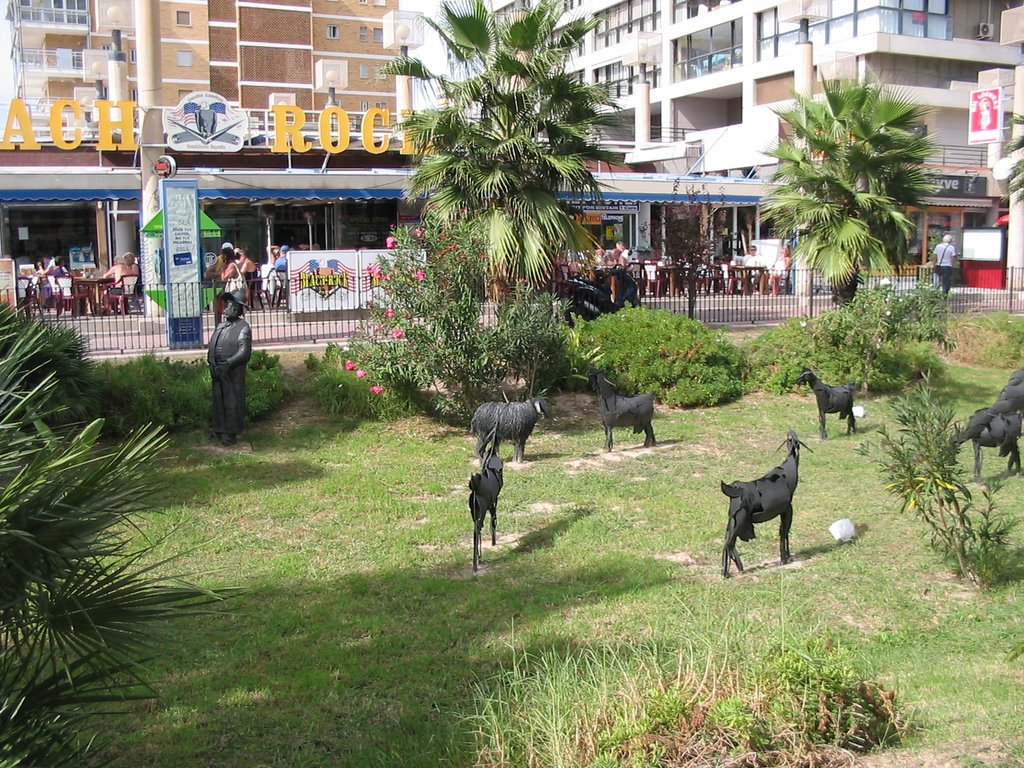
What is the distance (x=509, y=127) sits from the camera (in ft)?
46.4

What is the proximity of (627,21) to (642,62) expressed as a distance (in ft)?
20.8

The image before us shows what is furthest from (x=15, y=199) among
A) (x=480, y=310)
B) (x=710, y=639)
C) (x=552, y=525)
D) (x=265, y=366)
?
(x=710, y=639)

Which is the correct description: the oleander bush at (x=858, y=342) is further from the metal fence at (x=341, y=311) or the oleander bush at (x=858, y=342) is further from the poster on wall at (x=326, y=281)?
the poster on wall at (x=326, y=281)

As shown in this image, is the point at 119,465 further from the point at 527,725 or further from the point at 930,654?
the point at 930,654

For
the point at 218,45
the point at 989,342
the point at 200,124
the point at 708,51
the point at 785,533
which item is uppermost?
the point at 218,45

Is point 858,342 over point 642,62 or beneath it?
beneath

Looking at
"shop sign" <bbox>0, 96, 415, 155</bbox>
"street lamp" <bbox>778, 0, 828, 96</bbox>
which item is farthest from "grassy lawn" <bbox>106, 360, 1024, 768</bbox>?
"street lamp" <bbox>778, 0, 828, 96</bbox>

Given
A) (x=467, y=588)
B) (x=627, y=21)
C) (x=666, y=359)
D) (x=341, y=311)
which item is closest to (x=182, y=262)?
(x=341, y=311)

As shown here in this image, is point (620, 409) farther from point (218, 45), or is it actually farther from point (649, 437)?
point (218, 45)

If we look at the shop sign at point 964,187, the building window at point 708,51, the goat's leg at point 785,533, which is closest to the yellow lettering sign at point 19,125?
the goat's leg at point 785,533

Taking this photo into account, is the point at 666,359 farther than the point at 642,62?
No

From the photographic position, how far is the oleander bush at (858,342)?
1412 cm

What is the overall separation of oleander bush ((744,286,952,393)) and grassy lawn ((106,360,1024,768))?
261cm

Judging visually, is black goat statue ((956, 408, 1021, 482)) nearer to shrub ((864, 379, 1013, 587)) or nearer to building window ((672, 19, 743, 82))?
shrub ((864, 379, 1013, 587))
